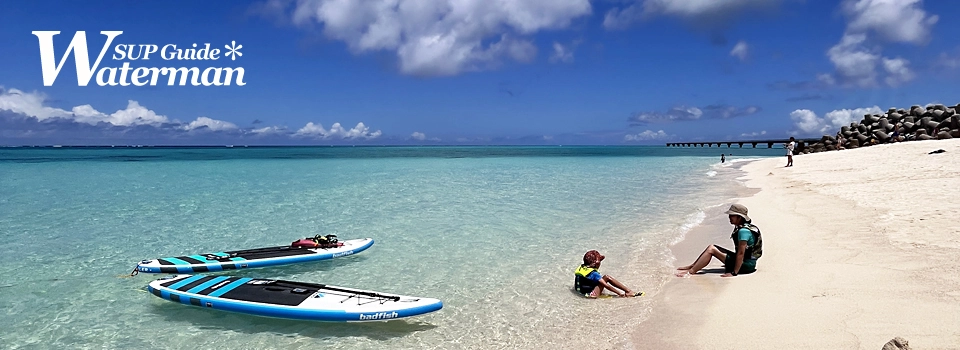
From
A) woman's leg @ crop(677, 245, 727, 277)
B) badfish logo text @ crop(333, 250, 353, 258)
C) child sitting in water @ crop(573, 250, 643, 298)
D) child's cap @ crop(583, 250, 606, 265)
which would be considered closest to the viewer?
child sitting in water @ crop(573, 250, 643, 298)

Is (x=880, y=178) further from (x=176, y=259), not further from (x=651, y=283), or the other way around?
(x=176, y=259)

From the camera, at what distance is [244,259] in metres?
10.4

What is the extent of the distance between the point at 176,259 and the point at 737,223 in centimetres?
1055

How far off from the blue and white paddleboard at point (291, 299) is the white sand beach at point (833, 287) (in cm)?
315

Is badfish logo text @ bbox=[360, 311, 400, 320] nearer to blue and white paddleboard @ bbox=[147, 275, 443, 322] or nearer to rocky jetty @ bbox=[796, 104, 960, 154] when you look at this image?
blue and white paddleboard @ bbox=[147, 275, 443, 322]

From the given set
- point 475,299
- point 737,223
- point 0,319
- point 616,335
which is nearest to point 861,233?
point 737,223

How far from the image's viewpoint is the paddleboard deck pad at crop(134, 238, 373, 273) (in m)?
9.87

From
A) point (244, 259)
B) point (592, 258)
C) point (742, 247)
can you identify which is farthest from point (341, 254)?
point (742, 247)

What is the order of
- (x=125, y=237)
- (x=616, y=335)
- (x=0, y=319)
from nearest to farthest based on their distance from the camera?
1. (x=616, y=335)
2. (x=0, y=319)
3. (x=125, y=237)

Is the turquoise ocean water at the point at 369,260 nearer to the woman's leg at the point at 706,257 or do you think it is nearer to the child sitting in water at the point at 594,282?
the child sitting in water at the point at 594,282

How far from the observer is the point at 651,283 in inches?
339

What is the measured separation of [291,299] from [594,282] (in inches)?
178

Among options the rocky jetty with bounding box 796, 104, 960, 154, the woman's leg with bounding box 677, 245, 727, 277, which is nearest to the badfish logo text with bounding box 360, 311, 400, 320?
the woman's leg with bounding box 677, 245, 727, 277

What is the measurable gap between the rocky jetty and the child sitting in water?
43.3 m
